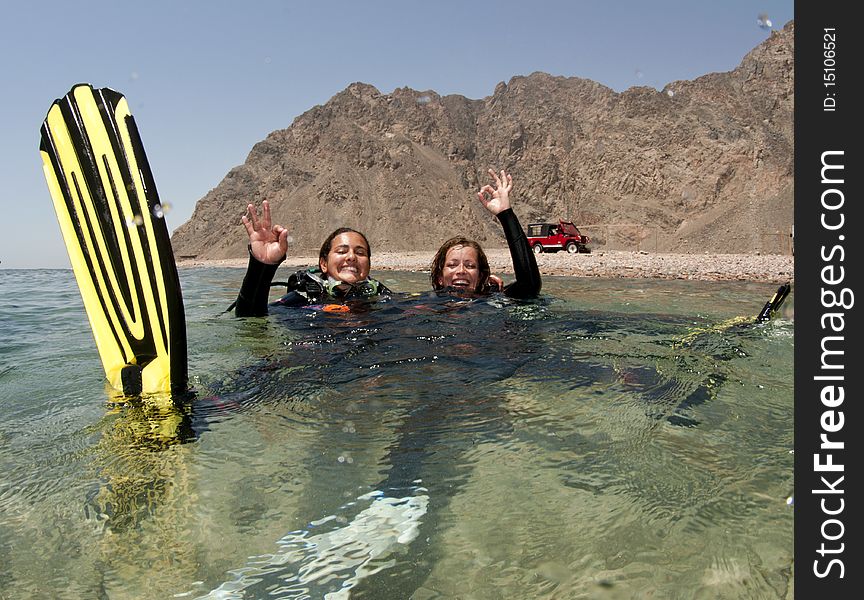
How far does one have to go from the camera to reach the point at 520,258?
5.80m

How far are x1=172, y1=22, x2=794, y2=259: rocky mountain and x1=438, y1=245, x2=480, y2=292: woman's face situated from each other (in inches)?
1377

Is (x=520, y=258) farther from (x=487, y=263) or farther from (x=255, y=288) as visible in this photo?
(x=255, y=288)

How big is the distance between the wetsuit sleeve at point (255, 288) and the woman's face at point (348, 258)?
1.47 metres

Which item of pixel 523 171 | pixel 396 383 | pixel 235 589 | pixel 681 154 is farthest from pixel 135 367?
pixel 523 171

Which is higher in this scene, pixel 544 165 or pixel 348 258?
pixel 544 165

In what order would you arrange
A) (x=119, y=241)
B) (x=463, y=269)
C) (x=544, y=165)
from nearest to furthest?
1. (x=119, y=241)
2. (x=463, y=269)
3. (x=544, y=165)

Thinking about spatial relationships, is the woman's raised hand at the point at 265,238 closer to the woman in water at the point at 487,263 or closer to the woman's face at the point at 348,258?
the woman's face at the point at 348,258

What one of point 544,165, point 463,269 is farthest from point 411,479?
point 544,165

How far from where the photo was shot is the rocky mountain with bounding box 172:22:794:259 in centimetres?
4653

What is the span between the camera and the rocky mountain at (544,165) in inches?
1832

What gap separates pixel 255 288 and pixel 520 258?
268 centimetres

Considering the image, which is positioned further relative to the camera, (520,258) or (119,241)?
(520,258)

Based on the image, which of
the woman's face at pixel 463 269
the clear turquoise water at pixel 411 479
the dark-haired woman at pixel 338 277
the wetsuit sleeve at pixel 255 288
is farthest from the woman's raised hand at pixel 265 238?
the woman's face at pixel 463 269

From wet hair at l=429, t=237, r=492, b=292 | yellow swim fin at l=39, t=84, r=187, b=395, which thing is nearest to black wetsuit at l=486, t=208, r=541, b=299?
wet hair at l=429, t=237, r=492, b=292
